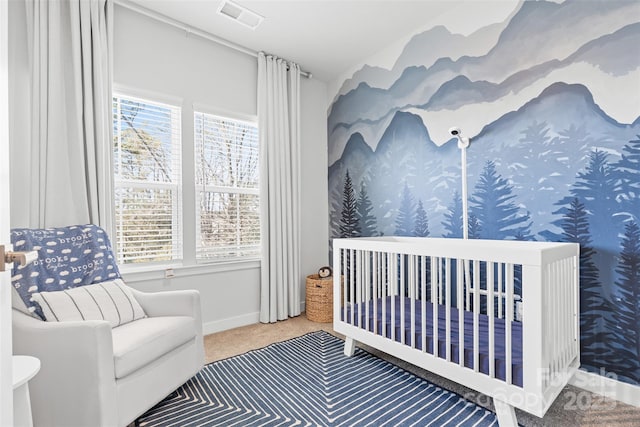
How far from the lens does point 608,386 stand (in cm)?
175

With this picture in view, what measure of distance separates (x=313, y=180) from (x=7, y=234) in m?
2.88

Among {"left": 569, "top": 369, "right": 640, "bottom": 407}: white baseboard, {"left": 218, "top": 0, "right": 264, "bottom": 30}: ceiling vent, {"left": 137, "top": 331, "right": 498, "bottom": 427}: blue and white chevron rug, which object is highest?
Answer: {"left": 218, "top": 0, "right": 264, "bottom": 30}: ceiling vent

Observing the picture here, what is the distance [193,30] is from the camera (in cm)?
264

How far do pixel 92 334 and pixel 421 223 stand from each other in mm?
2291

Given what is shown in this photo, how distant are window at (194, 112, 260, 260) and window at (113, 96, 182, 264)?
0.20m

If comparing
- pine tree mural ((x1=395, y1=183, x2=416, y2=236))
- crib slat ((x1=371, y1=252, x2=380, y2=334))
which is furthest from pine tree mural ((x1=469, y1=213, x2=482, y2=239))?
crib slat ((x1=371, y1=252, x2=380, y2=334))

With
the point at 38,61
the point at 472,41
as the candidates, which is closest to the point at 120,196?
the point at 38,61

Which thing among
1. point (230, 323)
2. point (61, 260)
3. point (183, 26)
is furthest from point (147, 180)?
point (230, 323)

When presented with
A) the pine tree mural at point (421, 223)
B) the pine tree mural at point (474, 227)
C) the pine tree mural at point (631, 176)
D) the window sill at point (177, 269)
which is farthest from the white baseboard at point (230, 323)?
the pine tree mural at point (631, 176)

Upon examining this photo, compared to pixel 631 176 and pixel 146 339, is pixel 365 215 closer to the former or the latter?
pixel 631 176

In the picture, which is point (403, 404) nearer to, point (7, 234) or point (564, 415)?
point (564, 415)

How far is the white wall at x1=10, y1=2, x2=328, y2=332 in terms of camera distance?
1967 mm

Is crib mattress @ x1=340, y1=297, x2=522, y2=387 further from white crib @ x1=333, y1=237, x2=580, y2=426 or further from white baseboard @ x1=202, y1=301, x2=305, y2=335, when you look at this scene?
white baseboard @ x1=202, y1=301, x2=305, y2=335

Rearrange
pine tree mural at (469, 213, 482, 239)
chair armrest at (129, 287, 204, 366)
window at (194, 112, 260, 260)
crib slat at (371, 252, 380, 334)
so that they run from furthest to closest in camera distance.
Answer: window at (194, 112, 260, 260) < pine tree mural at (469, 213, 482, 239) < crib slat at (371, 252, 380, 334) < chair armrest at (129, 287, 204, 366)
